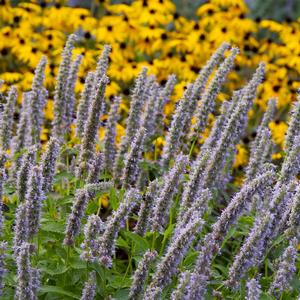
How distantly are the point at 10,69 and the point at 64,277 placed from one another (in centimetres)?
627

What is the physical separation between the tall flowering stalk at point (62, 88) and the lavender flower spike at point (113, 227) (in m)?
1.57

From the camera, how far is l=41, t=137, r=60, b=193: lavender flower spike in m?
3.80

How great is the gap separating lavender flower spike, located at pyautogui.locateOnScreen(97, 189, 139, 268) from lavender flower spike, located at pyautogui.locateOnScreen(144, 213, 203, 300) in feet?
0.87

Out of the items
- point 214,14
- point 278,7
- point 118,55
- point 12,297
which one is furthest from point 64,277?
point 278,7

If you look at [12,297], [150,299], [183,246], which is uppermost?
[183,246]

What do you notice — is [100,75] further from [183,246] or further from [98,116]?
[183,246]

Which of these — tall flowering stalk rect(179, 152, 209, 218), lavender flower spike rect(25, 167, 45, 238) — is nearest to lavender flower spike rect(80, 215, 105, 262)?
lavender flower spike rect(25, 167, 45, 238)

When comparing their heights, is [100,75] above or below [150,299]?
above

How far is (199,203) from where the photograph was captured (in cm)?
364

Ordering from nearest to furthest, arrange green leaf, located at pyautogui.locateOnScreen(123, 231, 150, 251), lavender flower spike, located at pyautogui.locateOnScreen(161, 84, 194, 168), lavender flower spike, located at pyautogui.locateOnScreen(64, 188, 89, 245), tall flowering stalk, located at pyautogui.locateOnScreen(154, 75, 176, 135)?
lavender flower spike, located at pyautogui.locateOnScreen(64, 188, 89, 245), green leaf, located at pyautogui.locateOnScreen(123, 231, 150, 251), lavender flower spike, located at pyautogui.locateOnScreen(161, 84, 194, 168), tall flowering stalk, located at pyautogui.locateOnScreen(154, 75, 176, 135)

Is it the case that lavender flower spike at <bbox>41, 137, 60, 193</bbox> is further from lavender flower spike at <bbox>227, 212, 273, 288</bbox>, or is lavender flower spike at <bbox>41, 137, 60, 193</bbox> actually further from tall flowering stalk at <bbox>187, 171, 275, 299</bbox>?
lavender flower spike at <bbox>227, 212, 273, 288</bbox>

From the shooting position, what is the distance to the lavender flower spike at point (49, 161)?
3.80m

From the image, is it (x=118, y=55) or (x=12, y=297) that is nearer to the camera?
(x=12, y=297)

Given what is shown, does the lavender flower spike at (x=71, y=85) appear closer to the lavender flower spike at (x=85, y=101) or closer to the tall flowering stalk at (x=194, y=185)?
the lavender flower spike at (x=85, y=101)
